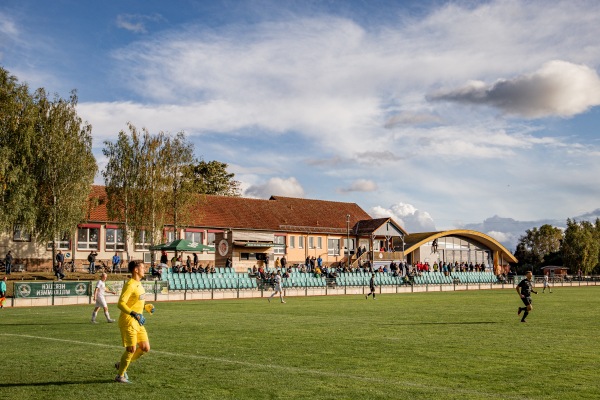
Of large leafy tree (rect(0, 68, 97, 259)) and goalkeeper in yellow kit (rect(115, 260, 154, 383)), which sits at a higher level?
large leafy tree (rect(0, 68, 97, 259))

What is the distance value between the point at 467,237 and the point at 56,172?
191 feet

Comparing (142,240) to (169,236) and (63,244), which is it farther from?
(63,244)

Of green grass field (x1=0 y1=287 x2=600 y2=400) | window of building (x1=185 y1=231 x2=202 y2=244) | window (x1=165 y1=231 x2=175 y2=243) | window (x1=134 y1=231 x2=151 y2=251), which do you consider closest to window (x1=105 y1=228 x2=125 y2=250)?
window (x1=134 y1=231 x2=151 y2=251)

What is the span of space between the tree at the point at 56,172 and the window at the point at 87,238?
283 inches

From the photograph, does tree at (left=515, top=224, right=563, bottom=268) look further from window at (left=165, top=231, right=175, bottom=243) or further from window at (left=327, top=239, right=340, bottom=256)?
window at (left=165, top=231, right=175, bottom=243)

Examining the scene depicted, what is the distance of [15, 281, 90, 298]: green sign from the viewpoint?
35.1m

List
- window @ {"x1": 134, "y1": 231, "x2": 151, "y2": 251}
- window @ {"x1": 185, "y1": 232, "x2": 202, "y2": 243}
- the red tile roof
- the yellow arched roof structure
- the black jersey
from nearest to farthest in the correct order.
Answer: the black jersey, window @ {"x1": 134, "y1": 231, "x2": 151, "y2": 251}, window @ {"x1": 185, "y1": 232, "x2": 202, "y2": 243}, the red tile roof, the yellow arched roof structure

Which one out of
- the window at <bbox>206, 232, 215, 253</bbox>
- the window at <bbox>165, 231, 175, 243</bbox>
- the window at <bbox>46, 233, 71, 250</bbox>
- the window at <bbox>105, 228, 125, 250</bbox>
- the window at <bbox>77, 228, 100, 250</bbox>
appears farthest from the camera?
the window at <bbox>206, 232, 215, 253</bbox>

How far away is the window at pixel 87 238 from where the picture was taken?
57.9m

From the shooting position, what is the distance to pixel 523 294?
75.2 feet

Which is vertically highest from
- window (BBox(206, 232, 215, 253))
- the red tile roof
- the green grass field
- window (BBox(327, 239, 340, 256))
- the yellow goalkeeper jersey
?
the red tile roof

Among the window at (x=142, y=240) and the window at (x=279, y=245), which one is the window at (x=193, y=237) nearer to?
the window at (x=142, y=240)

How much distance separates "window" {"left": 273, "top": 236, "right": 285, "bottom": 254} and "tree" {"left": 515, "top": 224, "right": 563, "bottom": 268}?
61.4 m

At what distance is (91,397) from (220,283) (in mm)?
35352
